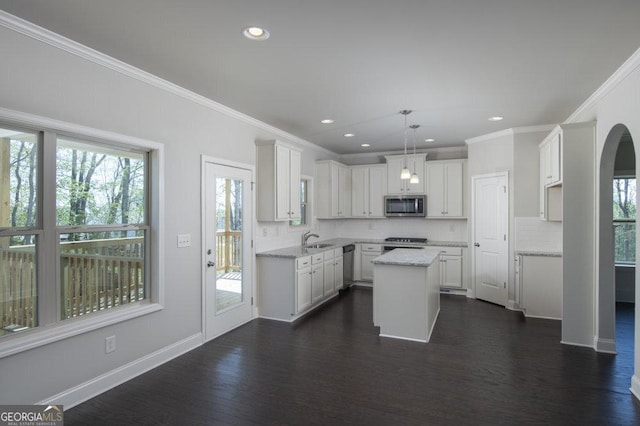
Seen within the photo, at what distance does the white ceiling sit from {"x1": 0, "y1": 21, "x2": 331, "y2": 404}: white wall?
211 millimetres

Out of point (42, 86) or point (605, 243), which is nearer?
point (42, 86)

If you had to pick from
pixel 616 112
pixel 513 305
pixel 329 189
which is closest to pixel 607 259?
pixel 616 112

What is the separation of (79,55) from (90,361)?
92.1 inches

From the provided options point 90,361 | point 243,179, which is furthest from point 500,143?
point 90,361

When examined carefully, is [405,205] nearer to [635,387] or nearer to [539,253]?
[539,253]

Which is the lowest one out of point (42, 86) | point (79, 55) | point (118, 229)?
point (118, 229)

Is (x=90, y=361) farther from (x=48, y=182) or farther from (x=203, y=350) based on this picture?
(x=48, y=182)

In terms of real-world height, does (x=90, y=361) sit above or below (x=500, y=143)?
below

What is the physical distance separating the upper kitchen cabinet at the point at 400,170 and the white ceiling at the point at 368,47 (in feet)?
7.74

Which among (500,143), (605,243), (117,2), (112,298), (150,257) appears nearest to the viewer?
(117,2)

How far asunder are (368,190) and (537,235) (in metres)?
3.04

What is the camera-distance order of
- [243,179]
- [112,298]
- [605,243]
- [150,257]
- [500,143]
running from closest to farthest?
1. [112,298]
2. [150,257]
3. [605,243]
4. [243,179]
5. [500,143]

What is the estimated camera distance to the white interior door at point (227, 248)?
3.91m

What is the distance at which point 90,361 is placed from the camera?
8.83 ft
